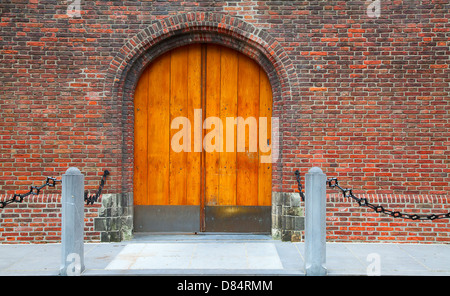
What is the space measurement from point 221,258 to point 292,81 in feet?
10.3

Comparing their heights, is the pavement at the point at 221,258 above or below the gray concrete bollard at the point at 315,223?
below

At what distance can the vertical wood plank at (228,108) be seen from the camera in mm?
6766

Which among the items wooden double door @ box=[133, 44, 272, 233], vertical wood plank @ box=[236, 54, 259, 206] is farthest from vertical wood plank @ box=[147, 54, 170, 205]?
vertical wood plank @ box=[236, 54, 259, 206]

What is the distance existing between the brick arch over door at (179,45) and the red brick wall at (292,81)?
0.9 inches

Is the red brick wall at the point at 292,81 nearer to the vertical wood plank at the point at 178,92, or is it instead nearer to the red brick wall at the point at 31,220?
the red brick wall at the point at 31,220

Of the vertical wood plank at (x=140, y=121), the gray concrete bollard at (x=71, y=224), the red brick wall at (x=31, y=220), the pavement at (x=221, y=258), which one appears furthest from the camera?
the vertical wood plank at (x=140, y=121)

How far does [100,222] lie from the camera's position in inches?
249

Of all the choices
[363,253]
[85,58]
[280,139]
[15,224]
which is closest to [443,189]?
[363,253]

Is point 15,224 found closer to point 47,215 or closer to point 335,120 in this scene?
point 47,215

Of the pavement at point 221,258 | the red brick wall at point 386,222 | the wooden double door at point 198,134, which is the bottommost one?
the pavement at point 221,258

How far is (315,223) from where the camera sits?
4738mm

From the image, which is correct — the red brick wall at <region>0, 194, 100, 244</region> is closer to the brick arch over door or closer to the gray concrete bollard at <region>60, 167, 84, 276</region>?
the brick arch over door

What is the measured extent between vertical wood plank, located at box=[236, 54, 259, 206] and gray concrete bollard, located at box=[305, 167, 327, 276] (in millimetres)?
2099

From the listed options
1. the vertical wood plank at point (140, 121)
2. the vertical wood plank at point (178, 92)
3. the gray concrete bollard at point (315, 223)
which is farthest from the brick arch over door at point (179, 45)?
the gray concrete bollard at point (315, 223)
